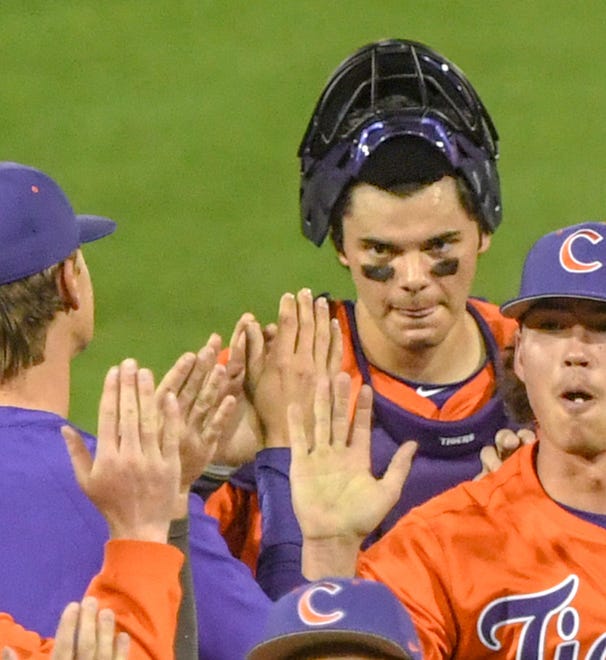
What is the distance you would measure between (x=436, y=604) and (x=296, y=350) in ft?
2.73

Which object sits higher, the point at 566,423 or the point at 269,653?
the point at 566,423

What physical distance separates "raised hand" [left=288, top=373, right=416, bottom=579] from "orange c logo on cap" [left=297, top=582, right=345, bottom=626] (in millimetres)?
622

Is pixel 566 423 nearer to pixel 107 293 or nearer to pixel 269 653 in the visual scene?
pixel 269 653

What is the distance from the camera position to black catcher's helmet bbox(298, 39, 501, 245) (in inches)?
223

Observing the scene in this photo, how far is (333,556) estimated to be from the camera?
15.2ft

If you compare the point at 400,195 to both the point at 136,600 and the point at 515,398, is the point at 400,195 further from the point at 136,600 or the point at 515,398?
the point at 136,600

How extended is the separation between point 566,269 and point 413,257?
0.87 meters

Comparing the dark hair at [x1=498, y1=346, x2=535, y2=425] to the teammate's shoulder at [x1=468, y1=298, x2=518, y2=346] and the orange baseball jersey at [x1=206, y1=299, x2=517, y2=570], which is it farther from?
the teammate's shoulder at [x1=468, y1=298, x2=518, y2=346]

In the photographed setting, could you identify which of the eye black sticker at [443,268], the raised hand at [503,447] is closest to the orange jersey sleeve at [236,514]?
the raised hand at [503,447]

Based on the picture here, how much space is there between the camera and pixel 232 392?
5125 mm

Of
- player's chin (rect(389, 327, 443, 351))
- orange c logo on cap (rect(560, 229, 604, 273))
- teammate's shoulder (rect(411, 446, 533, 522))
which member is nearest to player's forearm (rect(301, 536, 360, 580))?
teammate's shoulder (rect(411, 446, 533, 522))

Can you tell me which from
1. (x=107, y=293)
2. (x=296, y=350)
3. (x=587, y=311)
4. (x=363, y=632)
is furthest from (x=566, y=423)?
(x=107, y=293)

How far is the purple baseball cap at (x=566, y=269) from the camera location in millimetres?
4754

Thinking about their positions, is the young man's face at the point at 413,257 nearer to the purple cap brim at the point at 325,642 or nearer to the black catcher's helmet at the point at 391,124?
the black catcher's helmet at the point at 391,124
